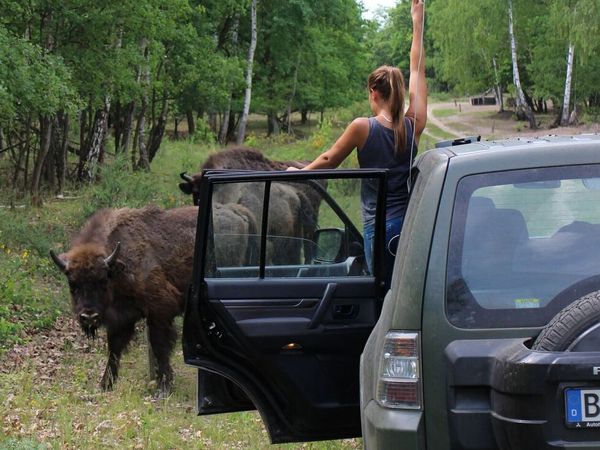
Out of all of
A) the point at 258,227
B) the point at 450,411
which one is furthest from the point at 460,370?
the point at 258,227

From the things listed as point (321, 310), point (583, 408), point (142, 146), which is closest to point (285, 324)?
point (321, 310)

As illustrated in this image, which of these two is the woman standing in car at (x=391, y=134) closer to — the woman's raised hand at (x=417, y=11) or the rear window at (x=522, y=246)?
the woman's raised hand at (x=417, y=11)

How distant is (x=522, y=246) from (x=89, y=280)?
7295mm

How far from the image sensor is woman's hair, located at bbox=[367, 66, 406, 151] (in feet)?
20.1

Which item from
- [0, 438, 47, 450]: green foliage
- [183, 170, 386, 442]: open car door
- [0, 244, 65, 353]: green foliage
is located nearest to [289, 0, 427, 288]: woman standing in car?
[183, 170, 386, 442]: open car door

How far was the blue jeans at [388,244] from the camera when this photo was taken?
5.51m

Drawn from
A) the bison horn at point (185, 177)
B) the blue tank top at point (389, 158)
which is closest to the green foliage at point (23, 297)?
the bison horn at point (185, 177)

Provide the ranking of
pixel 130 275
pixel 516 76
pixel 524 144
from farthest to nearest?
1. pixel 516 76
2. pixel 130 275
3. pixel 524 144

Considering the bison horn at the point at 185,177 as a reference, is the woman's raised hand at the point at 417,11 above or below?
above

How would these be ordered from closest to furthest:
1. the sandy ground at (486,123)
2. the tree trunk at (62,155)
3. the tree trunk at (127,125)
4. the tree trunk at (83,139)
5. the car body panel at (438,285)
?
1. the car body panel at (438,285)
2. the tree trunk at (62,155)
3. the tree trunk at (83,139)
4. the tree trunk at (127,125)
5. the sandy ground at (486,123)

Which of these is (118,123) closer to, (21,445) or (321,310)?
(21,445)

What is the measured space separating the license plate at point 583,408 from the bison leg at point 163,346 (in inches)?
283

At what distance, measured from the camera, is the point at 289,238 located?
19.7 feet

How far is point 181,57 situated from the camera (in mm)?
29953
